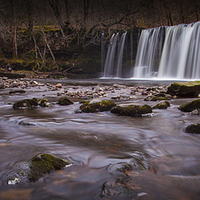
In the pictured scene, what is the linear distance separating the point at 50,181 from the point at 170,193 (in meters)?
1.06

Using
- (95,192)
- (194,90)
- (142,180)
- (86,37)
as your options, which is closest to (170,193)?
(142,180)

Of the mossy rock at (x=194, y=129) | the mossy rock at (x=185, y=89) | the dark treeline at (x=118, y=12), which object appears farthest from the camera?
the dark treeline at (x=118, y=12)

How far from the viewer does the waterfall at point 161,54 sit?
17969 millimetres

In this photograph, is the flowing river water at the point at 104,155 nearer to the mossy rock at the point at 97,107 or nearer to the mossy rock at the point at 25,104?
the mossy rock at the point at 97,107

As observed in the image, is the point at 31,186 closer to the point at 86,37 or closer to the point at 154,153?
the point at 154,153

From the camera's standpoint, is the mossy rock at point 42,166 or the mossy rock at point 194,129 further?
the mossy rock at point 194,129

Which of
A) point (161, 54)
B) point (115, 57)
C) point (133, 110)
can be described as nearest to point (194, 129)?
point (133, 110)

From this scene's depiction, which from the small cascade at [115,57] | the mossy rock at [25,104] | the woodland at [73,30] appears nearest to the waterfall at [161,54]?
the small cascade at [115,57]

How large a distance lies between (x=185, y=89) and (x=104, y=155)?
6.10 m

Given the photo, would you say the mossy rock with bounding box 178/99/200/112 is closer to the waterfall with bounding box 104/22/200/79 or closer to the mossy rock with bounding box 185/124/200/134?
the mossy rock with bounding box 185/124/200/134

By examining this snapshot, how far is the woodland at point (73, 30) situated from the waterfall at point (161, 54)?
5.76ft

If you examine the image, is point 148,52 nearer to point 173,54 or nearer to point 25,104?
point 173,54

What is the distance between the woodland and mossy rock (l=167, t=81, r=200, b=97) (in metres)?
17.0

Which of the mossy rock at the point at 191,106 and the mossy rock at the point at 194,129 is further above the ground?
the mossy rock at the point at 191,106
